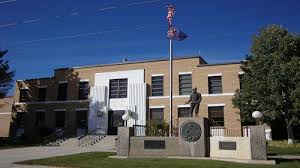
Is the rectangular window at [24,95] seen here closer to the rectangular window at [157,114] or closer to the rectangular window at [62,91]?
the rectangular window at [62,91]

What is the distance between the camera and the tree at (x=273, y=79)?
23859mm

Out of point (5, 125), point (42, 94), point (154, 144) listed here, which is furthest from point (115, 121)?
point (154, 144)

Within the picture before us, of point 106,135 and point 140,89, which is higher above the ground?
point 140,89

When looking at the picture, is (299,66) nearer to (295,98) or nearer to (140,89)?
(295,98)

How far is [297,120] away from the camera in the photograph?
23312 mm

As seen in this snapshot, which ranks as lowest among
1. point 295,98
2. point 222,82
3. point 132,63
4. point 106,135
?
point 106,135

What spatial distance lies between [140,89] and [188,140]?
53.4 ft

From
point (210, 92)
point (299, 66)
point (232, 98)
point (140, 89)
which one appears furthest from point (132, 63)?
point (299, 66)

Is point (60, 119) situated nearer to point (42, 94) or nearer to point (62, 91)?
point (62, 91)

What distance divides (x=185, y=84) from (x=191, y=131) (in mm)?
15081

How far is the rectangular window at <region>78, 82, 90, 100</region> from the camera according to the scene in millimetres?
35469

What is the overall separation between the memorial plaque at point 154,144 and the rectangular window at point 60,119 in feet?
67.0

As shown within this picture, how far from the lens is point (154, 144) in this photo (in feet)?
57.0

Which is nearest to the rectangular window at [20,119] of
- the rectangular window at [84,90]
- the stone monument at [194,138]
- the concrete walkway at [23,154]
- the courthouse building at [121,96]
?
the courthouse building at [121,96]
